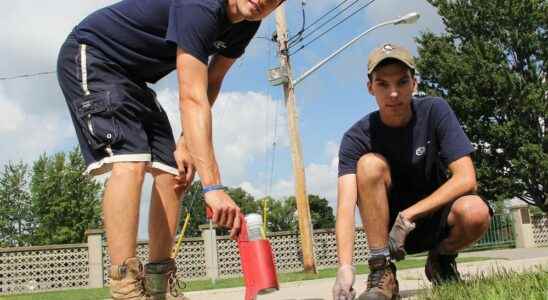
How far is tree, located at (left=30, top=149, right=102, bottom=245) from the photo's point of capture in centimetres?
3556

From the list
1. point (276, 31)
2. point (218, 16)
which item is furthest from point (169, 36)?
point (276, 31)

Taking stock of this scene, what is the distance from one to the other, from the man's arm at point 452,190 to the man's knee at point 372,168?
22 cm

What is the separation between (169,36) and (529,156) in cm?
2111

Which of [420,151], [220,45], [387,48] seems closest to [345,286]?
[420,151]

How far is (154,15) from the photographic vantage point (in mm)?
2705

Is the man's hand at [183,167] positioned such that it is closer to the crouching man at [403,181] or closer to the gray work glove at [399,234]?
the crouching man at [403,181]

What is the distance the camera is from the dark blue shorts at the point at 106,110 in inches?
101

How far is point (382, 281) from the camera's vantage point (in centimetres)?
284

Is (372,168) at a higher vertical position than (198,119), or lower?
lower

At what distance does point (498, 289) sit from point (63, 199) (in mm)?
36280

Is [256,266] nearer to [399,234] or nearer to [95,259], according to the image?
[399,234]

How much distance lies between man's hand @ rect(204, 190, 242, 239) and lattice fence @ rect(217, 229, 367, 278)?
16831 millimetres

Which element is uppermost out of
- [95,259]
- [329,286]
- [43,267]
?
[95,259]

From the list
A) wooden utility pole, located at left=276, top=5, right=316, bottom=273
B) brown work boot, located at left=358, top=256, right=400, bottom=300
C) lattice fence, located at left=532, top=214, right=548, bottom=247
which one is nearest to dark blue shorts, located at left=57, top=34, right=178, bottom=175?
brown work boot, located at left=358, top=256, right=400, bottom=300
